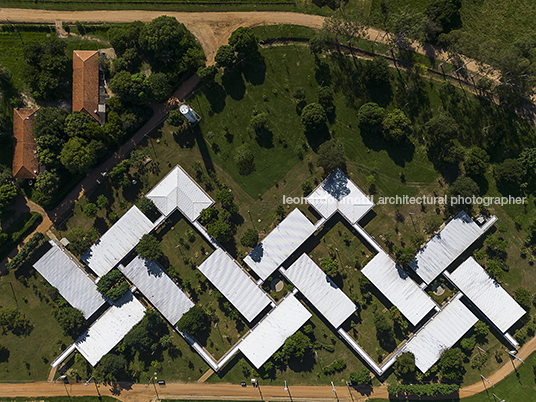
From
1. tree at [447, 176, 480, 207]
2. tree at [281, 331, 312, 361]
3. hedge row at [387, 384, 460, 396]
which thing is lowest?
hedge row at [387, 384, 460, 396]

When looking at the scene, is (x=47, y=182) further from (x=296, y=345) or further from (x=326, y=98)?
(x=296, y=345)

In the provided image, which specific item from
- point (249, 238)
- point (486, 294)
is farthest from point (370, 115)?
point (486, 294)

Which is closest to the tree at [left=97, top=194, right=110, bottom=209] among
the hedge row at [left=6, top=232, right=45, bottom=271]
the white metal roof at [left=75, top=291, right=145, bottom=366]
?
the hedge row at [left=6, top=232, right=45, bottom=271]

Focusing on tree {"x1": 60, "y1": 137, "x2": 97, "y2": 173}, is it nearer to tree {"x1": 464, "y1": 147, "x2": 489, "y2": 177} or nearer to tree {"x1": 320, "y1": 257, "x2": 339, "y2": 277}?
tree {"x1": 320, "y1": 257, "x2": 339, "y2": 277}

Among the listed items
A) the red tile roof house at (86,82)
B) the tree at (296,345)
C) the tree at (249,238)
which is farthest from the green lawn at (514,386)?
the red tile roof house at (86,82)

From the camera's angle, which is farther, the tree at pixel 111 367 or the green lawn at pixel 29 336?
the green lawn at pixel 29 336

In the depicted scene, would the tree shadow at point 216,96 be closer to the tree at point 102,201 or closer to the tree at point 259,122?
the tree at point 259,122

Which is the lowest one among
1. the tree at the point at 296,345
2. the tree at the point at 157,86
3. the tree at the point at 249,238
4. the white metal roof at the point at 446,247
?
the tree at the point at 296,345
